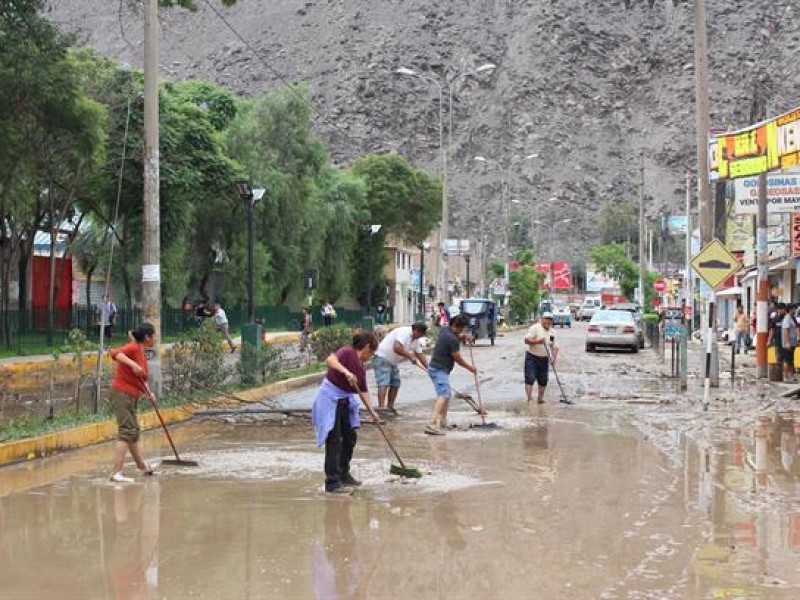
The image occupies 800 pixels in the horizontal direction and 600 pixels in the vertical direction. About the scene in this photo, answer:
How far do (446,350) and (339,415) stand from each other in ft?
16.2

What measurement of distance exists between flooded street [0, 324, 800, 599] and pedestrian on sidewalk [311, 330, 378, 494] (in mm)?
262

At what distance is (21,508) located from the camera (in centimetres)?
939

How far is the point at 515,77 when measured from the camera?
164 m

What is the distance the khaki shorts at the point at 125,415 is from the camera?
10773 mm

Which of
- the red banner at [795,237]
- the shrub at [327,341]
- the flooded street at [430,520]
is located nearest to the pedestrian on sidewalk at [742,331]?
the red banner at [795,237]

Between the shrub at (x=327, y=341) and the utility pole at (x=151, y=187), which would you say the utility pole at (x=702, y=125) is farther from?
the utility pole at (x=151, y=187)

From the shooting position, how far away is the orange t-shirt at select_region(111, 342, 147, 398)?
11.0m

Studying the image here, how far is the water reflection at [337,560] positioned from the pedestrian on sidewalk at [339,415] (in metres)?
0.82

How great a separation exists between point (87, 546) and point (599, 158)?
146866 millimetres

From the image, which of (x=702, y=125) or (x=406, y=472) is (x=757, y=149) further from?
(x=406, y=472)

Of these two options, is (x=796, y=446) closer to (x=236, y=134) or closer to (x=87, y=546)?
(x=87, y=546)

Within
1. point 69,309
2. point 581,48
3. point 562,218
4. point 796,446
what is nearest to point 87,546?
point 796,446

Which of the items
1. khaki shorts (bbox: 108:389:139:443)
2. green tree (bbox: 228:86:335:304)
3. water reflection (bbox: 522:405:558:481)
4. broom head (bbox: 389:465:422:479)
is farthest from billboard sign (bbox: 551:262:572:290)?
khaki shorts (bbox: 108:389:139:443)

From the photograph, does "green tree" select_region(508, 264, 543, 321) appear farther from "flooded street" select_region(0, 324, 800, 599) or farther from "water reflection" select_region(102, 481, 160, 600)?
"water reflection" select_region(102, 481, 160, 600)
